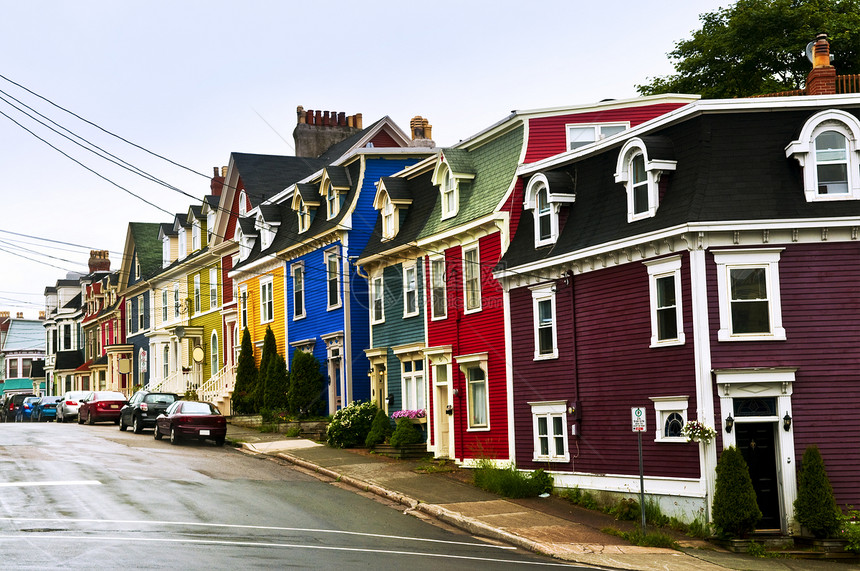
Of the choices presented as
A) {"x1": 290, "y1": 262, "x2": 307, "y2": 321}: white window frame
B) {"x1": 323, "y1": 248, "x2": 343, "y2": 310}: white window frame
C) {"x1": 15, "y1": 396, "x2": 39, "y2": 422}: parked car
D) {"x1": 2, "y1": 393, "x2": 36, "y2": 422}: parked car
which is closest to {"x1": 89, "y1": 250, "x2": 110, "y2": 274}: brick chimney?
{"x1": 2, "y1": 393, "x2": 36, "y2": 422}: parked car

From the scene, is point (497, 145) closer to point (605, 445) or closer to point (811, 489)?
point (605, 445)

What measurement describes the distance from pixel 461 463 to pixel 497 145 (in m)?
9.27

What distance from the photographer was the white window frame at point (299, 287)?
135 feet

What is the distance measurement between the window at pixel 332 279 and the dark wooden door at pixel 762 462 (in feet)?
63.8

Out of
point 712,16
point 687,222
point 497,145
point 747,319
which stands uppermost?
point 712,16

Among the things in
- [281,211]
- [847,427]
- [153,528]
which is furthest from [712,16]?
[153,528]

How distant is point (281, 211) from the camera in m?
45.0

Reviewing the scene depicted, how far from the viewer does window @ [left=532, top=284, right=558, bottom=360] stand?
25859 millimetres

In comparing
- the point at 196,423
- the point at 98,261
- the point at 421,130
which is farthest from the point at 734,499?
the point at 98,261

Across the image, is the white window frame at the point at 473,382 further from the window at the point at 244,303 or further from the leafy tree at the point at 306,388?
the window at the point at 244,303

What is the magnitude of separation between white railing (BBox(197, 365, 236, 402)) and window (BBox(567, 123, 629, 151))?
2234 cm

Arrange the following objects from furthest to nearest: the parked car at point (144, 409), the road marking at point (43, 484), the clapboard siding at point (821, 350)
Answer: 1. the parked car at point (144, 409)
2. the road marking at point (43, 484)
3. the clapboard siding at point (821, 350)

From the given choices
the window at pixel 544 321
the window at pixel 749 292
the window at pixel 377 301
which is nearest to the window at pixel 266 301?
the window at pixel 377 301

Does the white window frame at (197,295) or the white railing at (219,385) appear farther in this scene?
the white window frame at (197,295)
